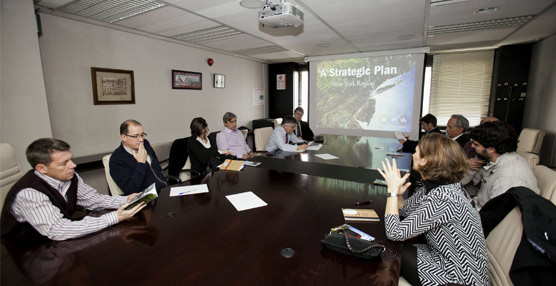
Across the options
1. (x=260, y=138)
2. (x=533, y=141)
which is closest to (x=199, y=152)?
(x=260, y=138)

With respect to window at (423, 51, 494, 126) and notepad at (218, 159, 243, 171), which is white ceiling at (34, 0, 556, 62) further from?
notepad at (218, 159, 243, 171)

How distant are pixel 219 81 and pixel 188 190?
4.29 metres

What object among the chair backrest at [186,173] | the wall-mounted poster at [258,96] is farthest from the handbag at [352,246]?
the wall-mounted poster at [258,96]

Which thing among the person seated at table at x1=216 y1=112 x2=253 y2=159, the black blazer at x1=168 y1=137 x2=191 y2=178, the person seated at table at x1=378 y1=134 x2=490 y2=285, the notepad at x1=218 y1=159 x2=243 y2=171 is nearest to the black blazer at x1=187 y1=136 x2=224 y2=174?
the black blazer at x1=168 y1=137 x2=191 y2=178

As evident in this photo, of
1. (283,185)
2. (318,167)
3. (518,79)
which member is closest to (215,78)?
(318,167)

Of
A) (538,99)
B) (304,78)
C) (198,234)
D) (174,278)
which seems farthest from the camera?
(304,78)

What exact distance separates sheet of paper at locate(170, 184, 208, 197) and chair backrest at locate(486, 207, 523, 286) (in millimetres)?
1769

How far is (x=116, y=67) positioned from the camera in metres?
3.93

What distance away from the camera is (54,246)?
1.22m

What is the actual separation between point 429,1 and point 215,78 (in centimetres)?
418

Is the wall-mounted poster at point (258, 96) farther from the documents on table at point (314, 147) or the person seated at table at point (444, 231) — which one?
the person seated at table at point (444, 231)

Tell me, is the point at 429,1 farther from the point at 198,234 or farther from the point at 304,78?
the point at 304,78

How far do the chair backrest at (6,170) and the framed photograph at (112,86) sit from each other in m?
1.95

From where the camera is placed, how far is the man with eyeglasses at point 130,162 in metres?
2.18
